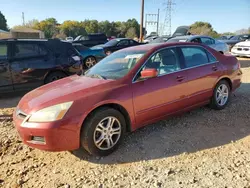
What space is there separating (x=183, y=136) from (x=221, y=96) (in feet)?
5.31

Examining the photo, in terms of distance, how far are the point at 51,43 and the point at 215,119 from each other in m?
5.01

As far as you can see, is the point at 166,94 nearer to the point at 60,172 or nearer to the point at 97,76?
the point at 97,76

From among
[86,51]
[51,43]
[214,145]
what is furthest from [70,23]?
[214,145]

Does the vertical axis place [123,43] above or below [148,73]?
above

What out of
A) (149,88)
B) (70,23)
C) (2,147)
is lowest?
(2,147)

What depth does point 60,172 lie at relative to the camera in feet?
9.98

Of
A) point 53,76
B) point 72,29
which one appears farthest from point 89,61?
point 72,29

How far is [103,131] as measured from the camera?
3262 mm

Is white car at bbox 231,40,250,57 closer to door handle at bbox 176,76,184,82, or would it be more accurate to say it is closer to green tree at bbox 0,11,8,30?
door handle at bbox 176,76,184,82

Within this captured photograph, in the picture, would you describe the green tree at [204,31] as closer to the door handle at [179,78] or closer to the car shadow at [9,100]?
the car shadow at [9,100]

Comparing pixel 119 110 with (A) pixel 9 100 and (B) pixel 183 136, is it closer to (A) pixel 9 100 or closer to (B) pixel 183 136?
(B) pixel 183 136

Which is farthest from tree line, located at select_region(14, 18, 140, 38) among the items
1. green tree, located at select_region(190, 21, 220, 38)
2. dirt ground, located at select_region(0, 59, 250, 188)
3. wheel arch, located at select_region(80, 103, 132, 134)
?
wheel arch, located at select_region(80, 103, 132, 134)

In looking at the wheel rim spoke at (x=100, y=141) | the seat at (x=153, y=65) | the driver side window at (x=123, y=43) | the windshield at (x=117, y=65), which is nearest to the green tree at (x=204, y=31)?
the driver side window at (x=123, y=43)

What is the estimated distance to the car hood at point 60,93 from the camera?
310cm
